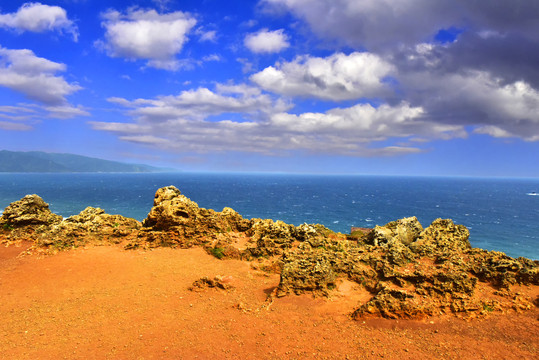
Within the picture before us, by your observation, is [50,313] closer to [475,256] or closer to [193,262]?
[193,262]

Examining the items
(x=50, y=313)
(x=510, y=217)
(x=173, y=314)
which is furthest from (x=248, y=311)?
(x=510, y=217)

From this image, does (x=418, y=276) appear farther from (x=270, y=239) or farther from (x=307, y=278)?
(x=270, y=239)

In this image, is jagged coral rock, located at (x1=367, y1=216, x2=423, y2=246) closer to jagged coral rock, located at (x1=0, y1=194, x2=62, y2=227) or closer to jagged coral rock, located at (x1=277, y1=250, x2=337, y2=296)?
jagged coral rock, located at (x1=277, y1=250, x2=337, y2=296)

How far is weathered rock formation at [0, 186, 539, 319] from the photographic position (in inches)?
531

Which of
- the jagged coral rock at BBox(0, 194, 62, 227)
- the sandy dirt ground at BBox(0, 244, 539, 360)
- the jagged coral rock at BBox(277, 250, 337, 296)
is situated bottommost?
the sandy dirt ground at BBox(0, 244, 539, 360)

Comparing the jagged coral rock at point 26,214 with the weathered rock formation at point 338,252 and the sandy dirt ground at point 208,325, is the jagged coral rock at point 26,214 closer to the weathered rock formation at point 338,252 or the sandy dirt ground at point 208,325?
the weathered rock formation at point 338,252

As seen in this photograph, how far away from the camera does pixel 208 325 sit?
42.4 feet

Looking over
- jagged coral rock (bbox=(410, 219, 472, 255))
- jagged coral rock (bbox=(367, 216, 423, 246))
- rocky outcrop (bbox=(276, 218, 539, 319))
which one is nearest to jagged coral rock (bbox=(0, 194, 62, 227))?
rocky outcrop (bbox=(276, 218, 539, 319))

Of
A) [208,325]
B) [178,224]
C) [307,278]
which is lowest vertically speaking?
→ [208,325]

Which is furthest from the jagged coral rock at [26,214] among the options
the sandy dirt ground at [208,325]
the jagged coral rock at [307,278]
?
the jagged coral rock at [307,278]

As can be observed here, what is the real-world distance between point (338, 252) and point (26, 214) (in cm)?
2836

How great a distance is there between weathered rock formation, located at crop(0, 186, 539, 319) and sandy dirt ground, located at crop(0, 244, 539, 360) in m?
0.88

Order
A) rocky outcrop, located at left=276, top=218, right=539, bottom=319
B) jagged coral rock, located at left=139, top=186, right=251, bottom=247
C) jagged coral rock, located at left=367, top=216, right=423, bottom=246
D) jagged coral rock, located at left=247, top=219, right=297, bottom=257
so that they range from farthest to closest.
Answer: jagged coral rock, located at left=139, top=186, right=251, bottom=247
jagged coral rock, located at left=247, top=219, right=297, bottom=257
jagged coral rock, located at left=367, top=216, right=423, bottom=246
rocky outcrop, located at left=276, top=218, right=539, bottom=319

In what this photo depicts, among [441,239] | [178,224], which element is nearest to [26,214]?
[178,224]
